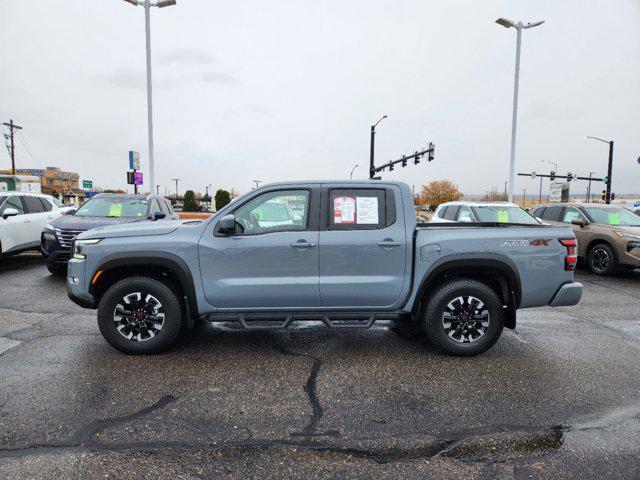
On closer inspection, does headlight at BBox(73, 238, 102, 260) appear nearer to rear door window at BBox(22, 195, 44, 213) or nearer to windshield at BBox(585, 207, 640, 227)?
rear door window at BBox(22, 195, 44, 213)

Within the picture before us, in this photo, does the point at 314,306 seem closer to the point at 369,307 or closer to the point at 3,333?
the point at 369,307

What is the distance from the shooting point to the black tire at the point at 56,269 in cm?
936

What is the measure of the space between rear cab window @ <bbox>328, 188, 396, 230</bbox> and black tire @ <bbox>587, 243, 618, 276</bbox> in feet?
25.8

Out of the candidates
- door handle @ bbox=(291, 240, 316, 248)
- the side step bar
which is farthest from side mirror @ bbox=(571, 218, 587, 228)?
door handle @ bbox=(291, 240, 316, 248)

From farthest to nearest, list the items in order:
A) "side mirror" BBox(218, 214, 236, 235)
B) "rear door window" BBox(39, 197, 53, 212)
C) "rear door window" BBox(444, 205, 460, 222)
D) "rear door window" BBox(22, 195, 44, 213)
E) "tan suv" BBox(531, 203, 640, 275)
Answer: "rear door window" BBox(39, 197, 53, 212)
"rear door window" BBox(444, 205, 460, 222)
"rear door window" BBox(22, 195, 44, 213)
"tan suv" BBox(531, 203, 640, 275)
"side mirror" BBox(218, 214, 236, 235)

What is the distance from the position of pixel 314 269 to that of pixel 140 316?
6.13ft

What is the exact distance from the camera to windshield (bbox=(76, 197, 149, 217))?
9.84 meters

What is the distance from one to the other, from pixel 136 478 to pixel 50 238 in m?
7.76

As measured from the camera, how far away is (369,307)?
4.60 metres

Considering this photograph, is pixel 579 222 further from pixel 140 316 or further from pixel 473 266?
pixel 140 316

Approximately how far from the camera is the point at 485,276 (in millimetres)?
4855

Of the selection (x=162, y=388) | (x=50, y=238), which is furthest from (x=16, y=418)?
(x=50, y=238)

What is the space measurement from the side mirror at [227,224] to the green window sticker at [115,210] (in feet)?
20.9

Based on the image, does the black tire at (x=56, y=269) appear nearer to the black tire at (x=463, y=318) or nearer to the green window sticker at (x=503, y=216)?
the black tire at (x=463, y=318)
